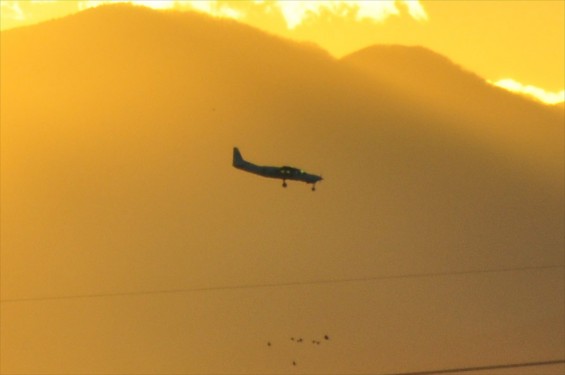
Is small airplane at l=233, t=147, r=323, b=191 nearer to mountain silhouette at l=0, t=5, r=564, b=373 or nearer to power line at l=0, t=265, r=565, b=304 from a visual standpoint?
mountain silhouette at l=0, t=5, r=564, b=373

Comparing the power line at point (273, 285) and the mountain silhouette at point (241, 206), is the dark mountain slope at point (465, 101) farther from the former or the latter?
the power line at point (273, 285)

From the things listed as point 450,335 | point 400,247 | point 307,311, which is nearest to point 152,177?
point 307,311

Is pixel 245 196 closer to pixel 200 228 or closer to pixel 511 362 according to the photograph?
pixel 200 228

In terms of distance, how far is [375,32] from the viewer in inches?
146

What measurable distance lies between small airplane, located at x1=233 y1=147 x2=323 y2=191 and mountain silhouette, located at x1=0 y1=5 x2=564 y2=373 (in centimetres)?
4

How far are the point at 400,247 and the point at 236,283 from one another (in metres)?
0.68

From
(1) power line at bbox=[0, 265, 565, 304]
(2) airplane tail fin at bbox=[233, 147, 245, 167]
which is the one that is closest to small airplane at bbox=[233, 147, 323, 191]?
(2) airplane tail fin at bbox=[233, 147, 245, 167]

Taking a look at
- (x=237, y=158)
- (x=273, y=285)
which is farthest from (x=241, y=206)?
(x=273, y=285)

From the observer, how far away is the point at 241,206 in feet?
11.8

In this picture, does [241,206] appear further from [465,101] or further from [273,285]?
[465,101]

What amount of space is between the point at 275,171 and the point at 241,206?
195mm

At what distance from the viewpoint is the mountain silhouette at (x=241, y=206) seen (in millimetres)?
3490

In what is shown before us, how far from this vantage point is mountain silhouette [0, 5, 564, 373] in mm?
3490

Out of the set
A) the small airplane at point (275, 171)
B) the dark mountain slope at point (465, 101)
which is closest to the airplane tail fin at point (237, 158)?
the small airplane at point (275, 171)
